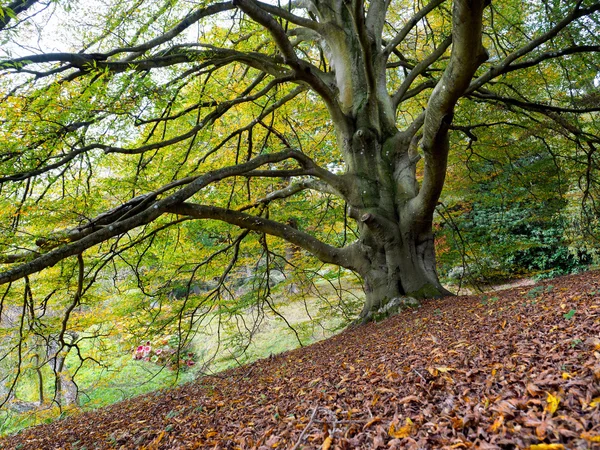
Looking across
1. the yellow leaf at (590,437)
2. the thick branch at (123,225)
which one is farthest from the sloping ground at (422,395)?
the thick branch at (123,225)

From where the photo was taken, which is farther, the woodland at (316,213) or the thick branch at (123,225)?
the thick branch at (123,225)

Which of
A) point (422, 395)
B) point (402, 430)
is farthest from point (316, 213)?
point (402, 430)

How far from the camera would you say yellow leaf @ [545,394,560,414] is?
4.27ft

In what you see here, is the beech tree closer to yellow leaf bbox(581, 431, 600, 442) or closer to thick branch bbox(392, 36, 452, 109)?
thick branch bbox(392, 36, 452, 109)

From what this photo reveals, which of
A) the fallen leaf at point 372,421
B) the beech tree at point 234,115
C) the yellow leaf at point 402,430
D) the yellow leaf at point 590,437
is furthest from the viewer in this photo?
the beech tree at point 234,115

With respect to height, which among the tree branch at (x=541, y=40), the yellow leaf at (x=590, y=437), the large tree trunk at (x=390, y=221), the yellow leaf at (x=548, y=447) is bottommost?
the yellow leaf at (x=548, y=447)

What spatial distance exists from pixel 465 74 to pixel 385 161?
89.6 inches

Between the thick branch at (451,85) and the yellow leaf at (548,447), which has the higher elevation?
the thick branch at (451,85)

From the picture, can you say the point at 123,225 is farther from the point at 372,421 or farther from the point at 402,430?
the point at 402,430

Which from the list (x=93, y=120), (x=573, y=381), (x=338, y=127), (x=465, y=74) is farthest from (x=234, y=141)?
(x=573, y=381)

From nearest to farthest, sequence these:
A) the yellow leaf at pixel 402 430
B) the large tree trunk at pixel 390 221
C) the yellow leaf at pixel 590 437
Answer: the yellow leaf at pixel 590 437 → the yellow leaf at pixel 402 430 → the large tree trunk at pixel 390 221

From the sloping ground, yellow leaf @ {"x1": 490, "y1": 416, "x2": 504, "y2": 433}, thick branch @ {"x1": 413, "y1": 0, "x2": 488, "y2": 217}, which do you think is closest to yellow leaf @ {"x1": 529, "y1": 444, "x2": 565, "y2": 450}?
the sloping ground

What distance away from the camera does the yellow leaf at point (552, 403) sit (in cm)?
130

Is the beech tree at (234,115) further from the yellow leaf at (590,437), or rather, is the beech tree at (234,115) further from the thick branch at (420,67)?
the yellow leaf at (590,437)
